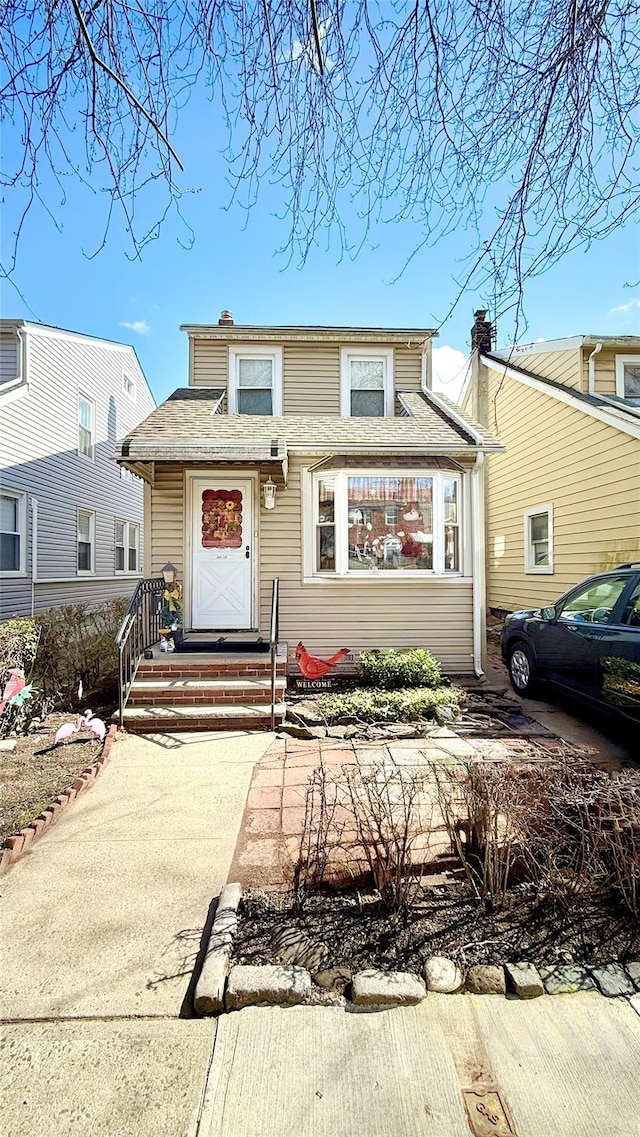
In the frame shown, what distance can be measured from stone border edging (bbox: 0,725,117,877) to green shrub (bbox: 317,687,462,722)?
263 cm

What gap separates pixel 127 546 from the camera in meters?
16.6

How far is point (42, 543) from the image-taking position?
11617 millimetres

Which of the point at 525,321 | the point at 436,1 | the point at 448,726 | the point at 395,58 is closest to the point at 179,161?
the point at 395,58

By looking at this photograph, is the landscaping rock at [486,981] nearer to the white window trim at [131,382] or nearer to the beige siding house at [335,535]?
the beige siding house at [335,535]

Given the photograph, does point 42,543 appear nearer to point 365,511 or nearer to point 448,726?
point 365,511

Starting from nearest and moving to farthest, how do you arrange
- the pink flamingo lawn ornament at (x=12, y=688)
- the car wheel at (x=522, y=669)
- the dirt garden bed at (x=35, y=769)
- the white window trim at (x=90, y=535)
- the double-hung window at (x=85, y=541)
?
1. the dirt garden bed at (x=35, y=769)
2. the pink flamingo lawn ornament at (x=12, y=688)
3. the car wheel at (x=522, y=669)
4. the white window trim at (x=90, y=535)
5. the double-hung window at (x=85, y=541)

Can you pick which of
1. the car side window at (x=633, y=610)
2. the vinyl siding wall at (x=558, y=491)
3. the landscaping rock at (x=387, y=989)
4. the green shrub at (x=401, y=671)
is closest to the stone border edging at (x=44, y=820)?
the landscaping rock at (x=387, y=989)

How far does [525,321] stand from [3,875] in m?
4.28

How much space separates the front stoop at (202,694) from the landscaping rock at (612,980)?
4152 millimetres

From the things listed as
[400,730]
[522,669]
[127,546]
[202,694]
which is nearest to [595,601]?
[522,669]

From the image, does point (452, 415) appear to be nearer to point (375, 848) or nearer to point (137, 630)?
point (137, 630)

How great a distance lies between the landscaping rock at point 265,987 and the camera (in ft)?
7.07

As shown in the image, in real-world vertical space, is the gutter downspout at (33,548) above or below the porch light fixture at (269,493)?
below

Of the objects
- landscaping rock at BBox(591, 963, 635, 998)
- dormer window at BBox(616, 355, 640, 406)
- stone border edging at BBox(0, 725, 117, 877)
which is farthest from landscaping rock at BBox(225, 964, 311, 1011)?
dormer window at BBox(616, 355, 640, 406)
